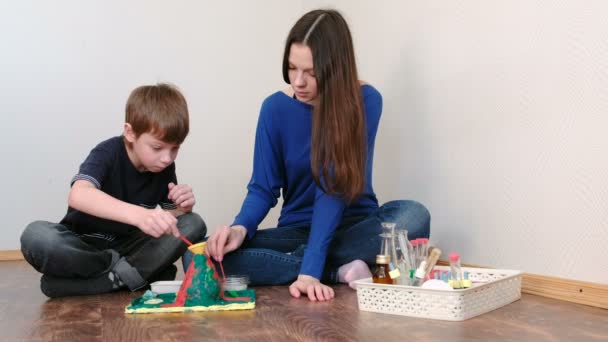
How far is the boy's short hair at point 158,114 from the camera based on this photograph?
5.31ft

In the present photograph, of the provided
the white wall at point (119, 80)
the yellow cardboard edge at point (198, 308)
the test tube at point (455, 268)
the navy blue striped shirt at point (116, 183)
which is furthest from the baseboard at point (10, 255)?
the test tube at point (455, 268)

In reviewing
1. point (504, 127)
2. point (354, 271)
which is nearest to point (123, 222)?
point (354, 271)

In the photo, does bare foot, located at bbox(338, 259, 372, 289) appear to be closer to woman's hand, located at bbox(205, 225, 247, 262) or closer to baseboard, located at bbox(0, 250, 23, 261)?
woman's hand, located at bbox(205, 225, 247, 262)

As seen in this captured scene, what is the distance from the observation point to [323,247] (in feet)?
4.97

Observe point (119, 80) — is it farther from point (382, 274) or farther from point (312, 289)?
point (382, 274)

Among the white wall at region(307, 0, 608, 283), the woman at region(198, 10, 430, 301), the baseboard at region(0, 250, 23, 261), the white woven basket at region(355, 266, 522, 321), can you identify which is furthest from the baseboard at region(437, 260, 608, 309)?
the baseboard at region(0, 250, 23, 261)

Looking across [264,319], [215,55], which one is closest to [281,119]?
[264,319]

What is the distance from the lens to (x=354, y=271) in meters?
1.65

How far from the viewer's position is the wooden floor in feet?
3.61

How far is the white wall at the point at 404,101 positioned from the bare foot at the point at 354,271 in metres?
0.34

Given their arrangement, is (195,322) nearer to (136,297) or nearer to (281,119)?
(136,297)

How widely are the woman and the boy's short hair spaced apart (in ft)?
0.79

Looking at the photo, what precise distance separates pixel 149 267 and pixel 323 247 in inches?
19.2

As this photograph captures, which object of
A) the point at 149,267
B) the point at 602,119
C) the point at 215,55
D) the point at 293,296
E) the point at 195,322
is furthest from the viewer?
the point at 215,55
